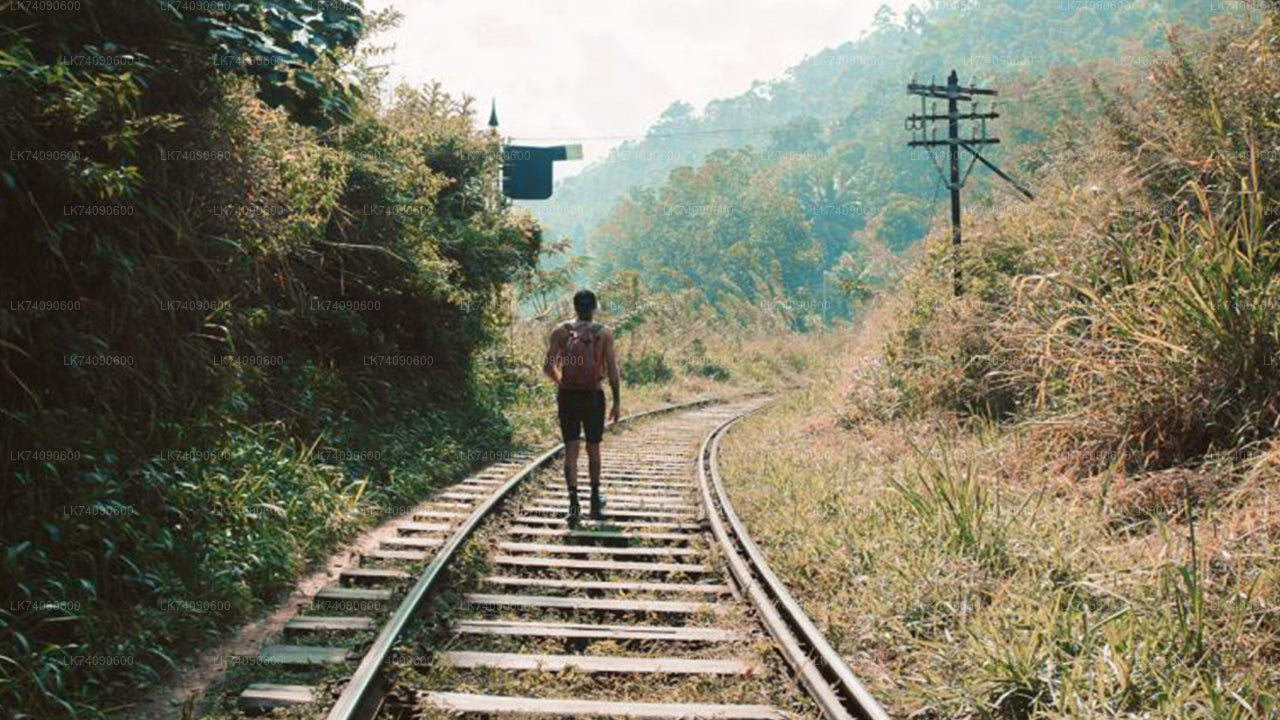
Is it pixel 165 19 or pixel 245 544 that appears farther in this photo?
pixel 245 544

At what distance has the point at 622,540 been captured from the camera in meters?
7.13

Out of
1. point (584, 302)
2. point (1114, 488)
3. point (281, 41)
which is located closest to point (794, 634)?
point (1114, 488)

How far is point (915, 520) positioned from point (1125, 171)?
146 inches

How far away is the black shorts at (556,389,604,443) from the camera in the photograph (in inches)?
310

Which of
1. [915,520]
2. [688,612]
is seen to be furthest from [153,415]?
[915,520]

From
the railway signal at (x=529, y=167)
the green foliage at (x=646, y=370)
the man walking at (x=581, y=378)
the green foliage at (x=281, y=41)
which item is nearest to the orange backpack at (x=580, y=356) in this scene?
the man walking at (x=581, y=378)

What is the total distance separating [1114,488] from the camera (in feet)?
20.2

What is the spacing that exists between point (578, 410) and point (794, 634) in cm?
348

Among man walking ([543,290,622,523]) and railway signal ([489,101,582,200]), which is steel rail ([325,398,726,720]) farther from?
railway signal ([489,101,582,200])

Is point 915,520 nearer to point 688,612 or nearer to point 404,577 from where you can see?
point 688,612

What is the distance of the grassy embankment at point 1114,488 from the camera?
394cm

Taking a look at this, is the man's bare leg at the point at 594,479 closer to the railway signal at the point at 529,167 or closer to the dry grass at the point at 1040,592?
the dry grass at the point at 1040,592

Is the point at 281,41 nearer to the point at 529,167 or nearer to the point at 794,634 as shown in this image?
the point at 794,634

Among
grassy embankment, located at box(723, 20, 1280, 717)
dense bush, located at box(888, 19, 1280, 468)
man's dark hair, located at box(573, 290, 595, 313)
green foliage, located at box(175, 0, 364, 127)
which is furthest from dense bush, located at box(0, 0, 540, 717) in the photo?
dense bush, located at box(888, 19, 1280, 468)
